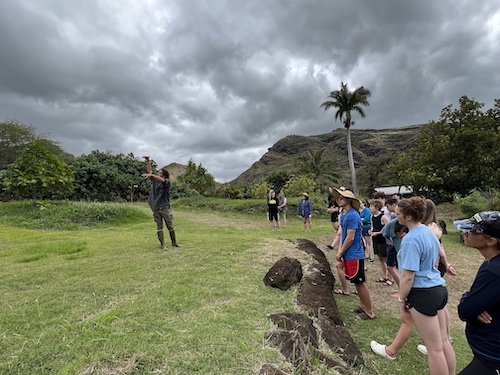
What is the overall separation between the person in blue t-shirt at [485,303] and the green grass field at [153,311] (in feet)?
3.71

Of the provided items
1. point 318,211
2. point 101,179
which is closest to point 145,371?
point 318,211

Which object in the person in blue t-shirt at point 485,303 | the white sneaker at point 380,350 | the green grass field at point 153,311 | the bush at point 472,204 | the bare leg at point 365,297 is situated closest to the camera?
the person in blue t-shirt at point 485,303

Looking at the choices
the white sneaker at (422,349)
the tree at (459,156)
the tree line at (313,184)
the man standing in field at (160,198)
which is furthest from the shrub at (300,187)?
the white sneaker at (422,349)

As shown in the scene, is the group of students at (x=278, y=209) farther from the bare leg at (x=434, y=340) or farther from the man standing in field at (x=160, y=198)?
the bare leg at (x=434, y=340)

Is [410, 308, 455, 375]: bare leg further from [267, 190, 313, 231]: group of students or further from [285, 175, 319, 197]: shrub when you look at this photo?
[285, 175, 319, 197]: shrub

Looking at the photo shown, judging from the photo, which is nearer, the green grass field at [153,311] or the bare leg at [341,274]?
the green grass field at [153,311]

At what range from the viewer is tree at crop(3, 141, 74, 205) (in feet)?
45.8

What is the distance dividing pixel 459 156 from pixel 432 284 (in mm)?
19634

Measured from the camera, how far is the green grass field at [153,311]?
7.61 feet

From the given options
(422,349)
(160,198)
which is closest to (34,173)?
(160,198)

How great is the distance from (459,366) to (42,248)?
8.57 m

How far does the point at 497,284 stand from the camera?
5.70ft

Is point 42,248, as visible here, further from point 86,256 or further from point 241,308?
point 241,308

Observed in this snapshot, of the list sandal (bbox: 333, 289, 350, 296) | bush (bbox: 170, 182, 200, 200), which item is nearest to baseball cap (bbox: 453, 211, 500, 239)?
sandal (bbox: 333, 289, 350, 296)
